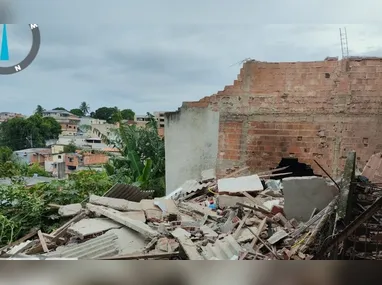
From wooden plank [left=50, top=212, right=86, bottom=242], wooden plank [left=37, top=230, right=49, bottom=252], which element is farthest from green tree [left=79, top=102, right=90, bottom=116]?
wooden plank [left=37, top=230, right=49, bottom=252]

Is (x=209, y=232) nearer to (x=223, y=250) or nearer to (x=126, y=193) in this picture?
A: (x=223, y=250)

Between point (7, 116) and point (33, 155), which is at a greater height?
point (7, 116)

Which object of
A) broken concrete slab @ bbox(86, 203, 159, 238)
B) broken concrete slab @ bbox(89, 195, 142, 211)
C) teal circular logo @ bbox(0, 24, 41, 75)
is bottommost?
broken concrete slab @ bbox(86, 203, 159, 238)

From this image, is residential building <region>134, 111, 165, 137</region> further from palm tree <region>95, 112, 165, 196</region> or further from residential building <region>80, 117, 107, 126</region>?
residential building <region>80, 117, 107, 126</region>

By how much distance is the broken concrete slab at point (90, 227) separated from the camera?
211 centimetres

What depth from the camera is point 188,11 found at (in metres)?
1.90

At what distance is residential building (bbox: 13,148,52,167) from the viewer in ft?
6.95

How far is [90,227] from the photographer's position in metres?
2.13

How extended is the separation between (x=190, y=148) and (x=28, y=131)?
94 cm

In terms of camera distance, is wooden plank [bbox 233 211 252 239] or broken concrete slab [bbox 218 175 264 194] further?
broken concrete slab [bbox 218 175 264 194]

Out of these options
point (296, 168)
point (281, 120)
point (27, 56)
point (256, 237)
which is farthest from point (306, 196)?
point (27, 56)

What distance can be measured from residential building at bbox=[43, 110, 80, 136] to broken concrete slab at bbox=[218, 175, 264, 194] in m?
0.91

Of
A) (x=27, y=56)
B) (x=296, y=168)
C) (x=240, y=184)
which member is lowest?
(x=240, y=184)

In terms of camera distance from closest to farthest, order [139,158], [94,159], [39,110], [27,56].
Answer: [27,56]
[39,110]
[94,159]
[139,158]
